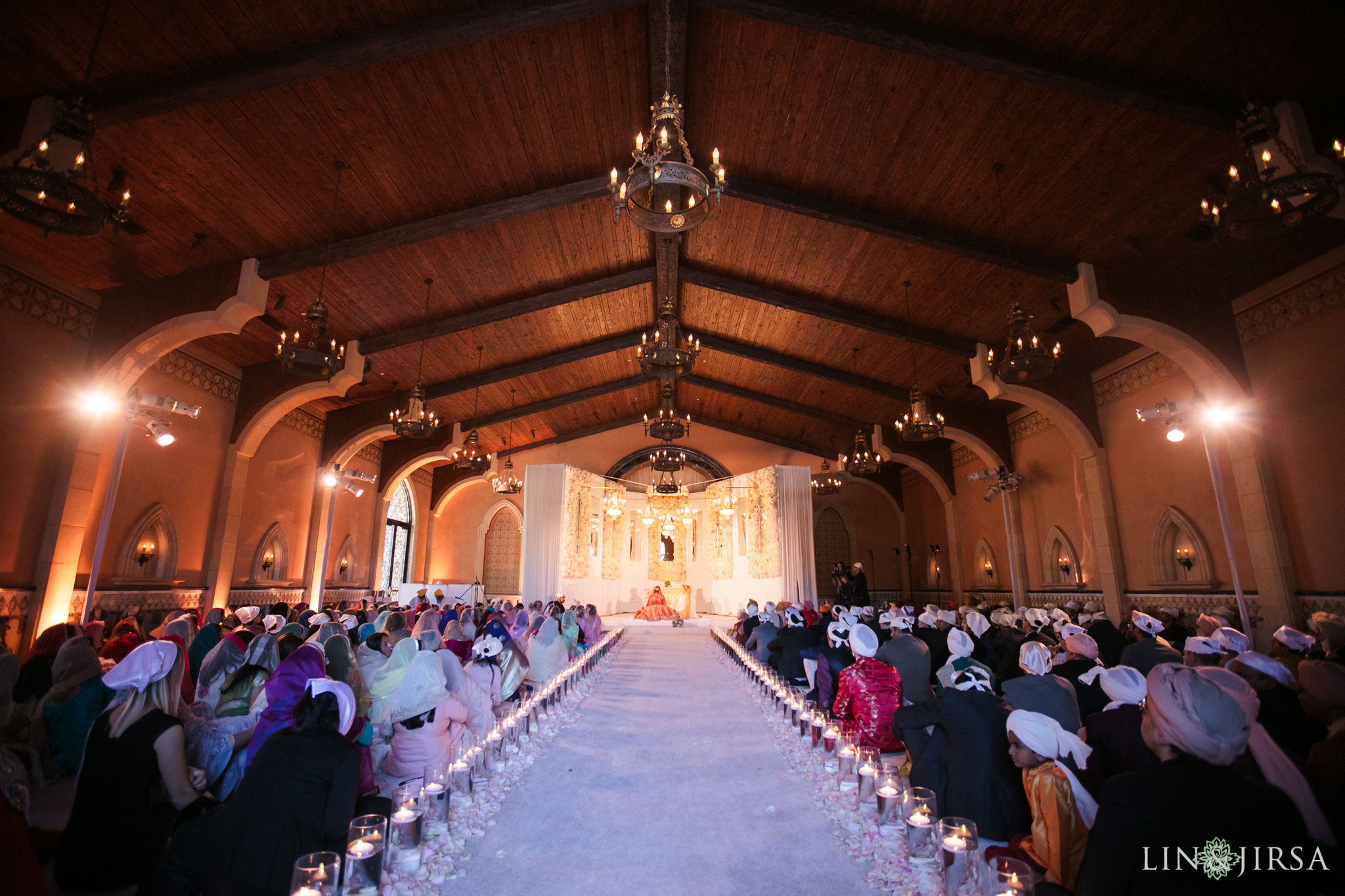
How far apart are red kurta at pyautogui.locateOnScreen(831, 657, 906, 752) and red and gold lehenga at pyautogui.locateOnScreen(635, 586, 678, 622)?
41.5 ft

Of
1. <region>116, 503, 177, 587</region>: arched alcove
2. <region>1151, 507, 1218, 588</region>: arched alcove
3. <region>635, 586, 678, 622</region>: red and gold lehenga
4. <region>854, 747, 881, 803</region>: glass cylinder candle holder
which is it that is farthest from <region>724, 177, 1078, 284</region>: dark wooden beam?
<region>635, 586, 678, 622</region>: red and gold lehenga

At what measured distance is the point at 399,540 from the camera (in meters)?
16.1

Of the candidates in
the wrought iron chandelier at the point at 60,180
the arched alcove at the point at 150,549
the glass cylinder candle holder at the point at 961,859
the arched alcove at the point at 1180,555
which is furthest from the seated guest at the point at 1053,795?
the arched alcove at the point at 150,549

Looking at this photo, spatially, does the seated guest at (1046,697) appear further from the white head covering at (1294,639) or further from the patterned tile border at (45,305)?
the patterned tile border at (45,305)

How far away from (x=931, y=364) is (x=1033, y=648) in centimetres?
862

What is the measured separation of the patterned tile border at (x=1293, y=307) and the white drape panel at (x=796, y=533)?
1022 cm

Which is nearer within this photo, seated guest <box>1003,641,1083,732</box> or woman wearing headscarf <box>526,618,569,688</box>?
seated guest <box>1003,641,1083,732</box>

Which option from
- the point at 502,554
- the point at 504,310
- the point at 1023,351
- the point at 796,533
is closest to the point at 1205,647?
the point at 1023,351

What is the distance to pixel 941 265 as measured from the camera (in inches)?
320

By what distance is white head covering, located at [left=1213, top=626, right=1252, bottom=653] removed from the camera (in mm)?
4266

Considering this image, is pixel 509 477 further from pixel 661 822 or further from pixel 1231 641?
pixel 1231 641

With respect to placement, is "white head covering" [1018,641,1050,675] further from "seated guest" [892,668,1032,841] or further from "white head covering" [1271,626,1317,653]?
"white head covering" [1271,626,1317,653]

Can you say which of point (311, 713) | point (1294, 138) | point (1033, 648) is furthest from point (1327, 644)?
point (311, 713)

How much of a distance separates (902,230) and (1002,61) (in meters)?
2.55
